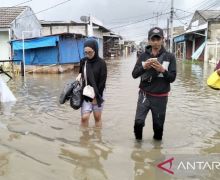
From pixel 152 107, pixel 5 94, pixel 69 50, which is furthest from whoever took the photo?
pixel 69 50

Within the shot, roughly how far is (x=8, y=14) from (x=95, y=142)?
73.2 ft

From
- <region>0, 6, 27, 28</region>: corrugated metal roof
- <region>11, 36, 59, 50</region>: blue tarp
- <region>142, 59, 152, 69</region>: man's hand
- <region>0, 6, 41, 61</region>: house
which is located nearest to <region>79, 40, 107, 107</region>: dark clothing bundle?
<region>142, 59, 152, 69</region>: man's hand

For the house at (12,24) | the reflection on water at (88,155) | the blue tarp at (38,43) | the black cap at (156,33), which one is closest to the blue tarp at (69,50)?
the blue tarp at (38,43)

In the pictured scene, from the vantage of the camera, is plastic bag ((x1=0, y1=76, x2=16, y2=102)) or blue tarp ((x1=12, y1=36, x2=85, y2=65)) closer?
plastic bag ((x1=0, y1=76, x2=16, y2=102))

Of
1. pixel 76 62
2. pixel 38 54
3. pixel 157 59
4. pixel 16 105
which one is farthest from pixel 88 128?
pixel 76 62

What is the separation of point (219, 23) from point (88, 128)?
33.7m

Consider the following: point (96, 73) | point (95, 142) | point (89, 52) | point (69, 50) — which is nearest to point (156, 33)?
point (89, 52)

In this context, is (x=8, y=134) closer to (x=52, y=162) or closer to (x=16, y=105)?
(x=52, y=162)

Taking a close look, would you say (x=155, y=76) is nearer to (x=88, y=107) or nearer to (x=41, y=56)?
(x=88, y=107)

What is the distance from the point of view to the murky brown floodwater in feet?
15.9

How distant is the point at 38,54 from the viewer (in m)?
22.2

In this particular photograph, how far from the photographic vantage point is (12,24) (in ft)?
82.9

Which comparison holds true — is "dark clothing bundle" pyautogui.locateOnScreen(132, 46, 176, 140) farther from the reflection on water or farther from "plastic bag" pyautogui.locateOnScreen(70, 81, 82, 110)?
"plastic bag" pyautogui.locateOnScreen(70, 81, 82, 110)

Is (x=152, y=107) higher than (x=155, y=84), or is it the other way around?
(x=155, y=84)
